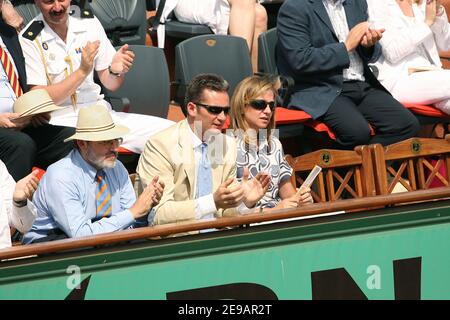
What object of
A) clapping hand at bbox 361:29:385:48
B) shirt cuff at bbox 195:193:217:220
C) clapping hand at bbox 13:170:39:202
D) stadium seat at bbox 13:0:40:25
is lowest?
shirt cuff at bbox 195:193:217:220

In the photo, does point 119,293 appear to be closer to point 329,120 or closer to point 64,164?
point 64,164

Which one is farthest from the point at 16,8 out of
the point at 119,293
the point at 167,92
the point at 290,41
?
the point at 119,293

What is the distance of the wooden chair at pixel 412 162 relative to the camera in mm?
6613

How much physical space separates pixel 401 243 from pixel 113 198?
143cm

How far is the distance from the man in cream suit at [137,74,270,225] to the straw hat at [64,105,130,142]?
0.30m

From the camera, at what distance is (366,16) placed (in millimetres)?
7570

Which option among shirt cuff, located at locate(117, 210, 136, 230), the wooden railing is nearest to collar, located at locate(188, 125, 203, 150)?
shirt cuff, located at locate(117, 210, 136, 230)

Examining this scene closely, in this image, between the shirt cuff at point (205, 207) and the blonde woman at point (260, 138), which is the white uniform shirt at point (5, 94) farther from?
the shirt cuff at point (205, 207)

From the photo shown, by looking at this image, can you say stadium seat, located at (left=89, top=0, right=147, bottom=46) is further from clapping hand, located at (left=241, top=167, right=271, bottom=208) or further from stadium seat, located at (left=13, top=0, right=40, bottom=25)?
clapping hand, located at (left=241, top=167, right=271, bottom=208)

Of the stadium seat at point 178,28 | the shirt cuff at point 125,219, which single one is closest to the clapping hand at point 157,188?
the shirt cuff at point 125,219

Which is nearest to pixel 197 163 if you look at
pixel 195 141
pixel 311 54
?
pixel 195 141

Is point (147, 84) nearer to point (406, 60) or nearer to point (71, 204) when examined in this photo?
point (406, 60)

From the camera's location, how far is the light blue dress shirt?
5.25 metres
